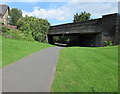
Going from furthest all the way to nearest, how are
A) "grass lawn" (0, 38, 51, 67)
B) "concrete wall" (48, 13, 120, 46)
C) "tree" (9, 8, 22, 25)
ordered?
"tree" (9, 8, 22, 25), "concrete wall" (48, 13, 120, 46), "grass lawn" (0, 38, 51, 67)

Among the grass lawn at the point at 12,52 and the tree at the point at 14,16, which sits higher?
the tree at the point at 14,16

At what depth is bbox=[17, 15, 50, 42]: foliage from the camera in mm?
26644

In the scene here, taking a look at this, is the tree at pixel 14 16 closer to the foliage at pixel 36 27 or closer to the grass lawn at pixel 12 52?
the foliage at pixel 36 27

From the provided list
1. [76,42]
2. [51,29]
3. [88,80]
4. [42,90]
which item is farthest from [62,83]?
[76,42]

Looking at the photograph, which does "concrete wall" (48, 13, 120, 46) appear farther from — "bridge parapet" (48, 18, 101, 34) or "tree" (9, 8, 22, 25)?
"tree" (9, 8, 22, 25)

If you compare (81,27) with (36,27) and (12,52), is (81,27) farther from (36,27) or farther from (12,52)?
(12,52)

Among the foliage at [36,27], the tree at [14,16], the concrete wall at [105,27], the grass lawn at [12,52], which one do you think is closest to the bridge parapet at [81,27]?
the concrete wall at [105,27]

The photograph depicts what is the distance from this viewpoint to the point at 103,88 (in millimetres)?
3439

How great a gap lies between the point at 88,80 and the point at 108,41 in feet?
45.8

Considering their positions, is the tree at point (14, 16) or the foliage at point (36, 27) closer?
the foliage at point (36, 27)

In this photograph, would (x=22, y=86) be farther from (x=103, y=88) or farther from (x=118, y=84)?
(x=118, y=84)

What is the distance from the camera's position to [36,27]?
2753cm

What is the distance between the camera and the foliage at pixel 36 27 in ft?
87.4

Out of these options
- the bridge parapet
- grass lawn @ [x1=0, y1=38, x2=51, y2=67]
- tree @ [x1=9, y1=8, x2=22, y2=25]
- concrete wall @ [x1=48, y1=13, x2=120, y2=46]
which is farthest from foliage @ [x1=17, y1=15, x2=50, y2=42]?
tree @ [x1=9, y1=8, x2=22, y2=25]
